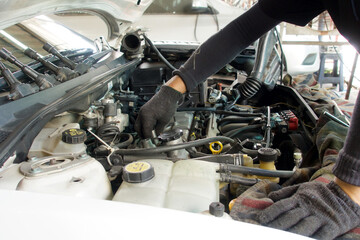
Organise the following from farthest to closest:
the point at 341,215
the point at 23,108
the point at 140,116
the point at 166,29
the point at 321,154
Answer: the point at 166,29 < the point at 140,116 < the point at 321,154 < the point at 23,108 < the point at 341,215

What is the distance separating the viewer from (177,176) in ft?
2.48

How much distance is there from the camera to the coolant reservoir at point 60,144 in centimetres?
82

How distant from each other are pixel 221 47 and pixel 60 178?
77 cm

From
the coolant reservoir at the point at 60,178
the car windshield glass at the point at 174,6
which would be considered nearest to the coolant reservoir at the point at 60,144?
the coolant reservoir at the point at 60,178

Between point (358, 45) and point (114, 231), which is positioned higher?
point (358, 45)

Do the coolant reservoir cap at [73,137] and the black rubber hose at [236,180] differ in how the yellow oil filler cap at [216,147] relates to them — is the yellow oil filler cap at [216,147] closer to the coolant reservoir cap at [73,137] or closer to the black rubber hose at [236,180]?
Answer: the black rubber hose at [236,180]

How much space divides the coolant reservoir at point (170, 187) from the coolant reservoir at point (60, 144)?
0.21m

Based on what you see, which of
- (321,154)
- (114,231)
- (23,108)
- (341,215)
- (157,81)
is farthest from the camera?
(157,81)

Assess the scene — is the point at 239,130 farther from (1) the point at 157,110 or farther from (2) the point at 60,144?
(2) the point at 60,144

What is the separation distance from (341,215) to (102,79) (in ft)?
3.11

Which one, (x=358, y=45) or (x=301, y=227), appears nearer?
(x=301, y=227)

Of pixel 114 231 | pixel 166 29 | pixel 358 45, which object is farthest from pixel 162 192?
pixel 166 29

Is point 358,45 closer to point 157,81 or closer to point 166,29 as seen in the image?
point 157,81

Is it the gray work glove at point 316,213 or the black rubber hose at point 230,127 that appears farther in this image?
the black rubber hose at point 230,127
